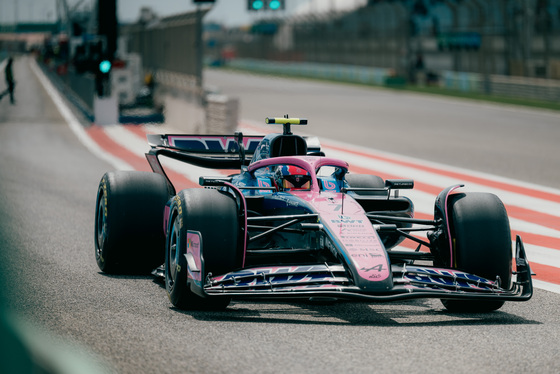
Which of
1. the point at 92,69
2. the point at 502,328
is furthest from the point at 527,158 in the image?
the point at 502,328

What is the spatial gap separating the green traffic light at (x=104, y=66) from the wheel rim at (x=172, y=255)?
1753cm

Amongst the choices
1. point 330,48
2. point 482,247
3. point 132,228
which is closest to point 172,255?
point 132,228

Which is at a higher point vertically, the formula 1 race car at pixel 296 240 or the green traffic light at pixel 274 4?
the green traffic light at pixel 274 4

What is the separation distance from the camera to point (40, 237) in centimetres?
940

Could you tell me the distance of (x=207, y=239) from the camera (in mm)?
6234

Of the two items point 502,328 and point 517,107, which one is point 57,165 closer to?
point 502,328

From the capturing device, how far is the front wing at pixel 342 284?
19.3ft

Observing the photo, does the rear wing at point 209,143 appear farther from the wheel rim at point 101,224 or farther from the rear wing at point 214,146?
the wheel rim at point 101,224

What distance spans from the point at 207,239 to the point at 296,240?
1.06 metres

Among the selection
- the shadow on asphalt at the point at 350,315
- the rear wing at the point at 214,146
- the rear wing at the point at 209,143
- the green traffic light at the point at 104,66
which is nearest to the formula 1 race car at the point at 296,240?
the shadow on asphalt at the point at 350,315

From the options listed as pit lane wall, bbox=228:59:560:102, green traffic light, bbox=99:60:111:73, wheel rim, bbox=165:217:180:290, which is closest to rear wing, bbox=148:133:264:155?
wheel rim, bbox=165:217:180:290

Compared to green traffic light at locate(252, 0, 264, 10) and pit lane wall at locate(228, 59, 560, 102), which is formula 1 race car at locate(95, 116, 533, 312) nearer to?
green traffic light at locate(252, 0, 264, 10)

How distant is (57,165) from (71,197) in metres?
4.19

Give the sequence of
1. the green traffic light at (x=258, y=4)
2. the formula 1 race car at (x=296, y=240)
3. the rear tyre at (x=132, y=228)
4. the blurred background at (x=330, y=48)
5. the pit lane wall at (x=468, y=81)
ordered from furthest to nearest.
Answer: the pit lane wall at (x=468, y=81)
the green traffic light at (x=258, y=4)
the blurred background at (x=330, y=48)
the rear tyre at (x=132, y=228)
the formula 1 race car at (x=296, y=240)
